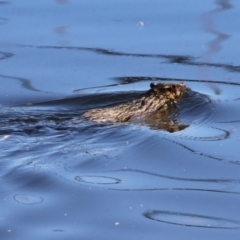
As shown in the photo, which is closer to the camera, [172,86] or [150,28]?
[172,86]

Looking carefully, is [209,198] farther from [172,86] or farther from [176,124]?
[172,86]

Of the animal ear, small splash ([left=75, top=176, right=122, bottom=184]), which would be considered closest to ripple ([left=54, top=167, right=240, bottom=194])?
small splash ([left=75, top=176, right=122, bottom=184])

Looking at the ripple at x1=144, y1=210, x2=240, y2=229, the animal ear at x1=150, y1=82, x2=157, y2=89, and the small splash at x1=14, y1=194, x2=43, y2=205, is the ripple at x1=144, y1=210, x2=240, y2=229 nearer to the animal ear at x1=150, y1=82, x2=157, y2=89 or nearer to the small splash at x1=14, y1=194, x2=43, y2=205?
the small splash at x1=14, y1=194, x2=43, y2=205

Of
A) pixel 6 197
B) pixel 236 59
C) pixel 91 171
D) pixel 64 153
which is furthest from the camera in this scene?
pixel 236 59

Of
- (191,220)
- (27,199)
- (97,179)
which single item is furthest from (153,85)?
(191,220)

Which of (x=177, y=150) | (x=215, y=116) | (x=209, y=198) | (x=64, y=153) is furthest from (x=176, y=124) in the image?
(x=209, y=198)

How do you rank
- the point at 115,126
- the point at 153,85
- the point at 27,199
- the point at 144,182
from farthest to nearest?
the point at 153,85 < the point at 115,126 < the point at 144,182 < the point at 27,199

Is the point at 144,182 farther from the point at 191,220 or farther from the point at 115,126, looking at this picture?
the point at 115,126

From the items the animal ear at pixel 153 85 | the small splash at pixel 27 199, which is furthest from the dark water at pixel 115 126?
the animal ear at pixel 153 85
